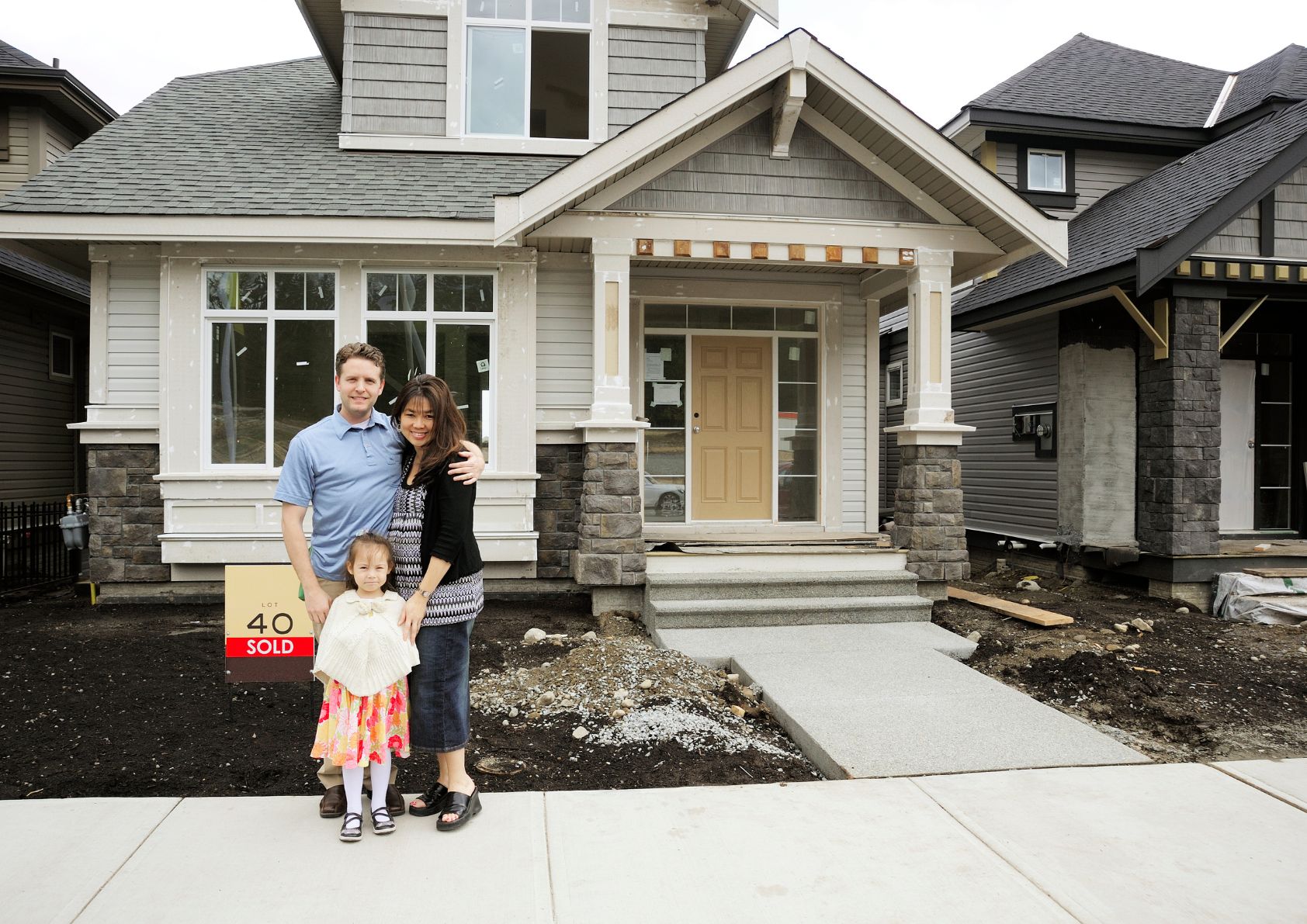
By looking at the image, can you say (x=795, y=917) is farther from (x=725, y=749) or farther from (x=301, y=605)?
(x=301, y=605)

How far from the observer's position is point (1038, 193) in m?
11.2

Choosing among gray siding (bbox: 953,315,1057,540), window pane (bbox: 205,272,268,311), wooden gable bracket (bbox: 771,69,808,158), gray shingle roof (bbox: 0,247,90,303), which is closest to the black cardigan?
wooden gable bracket (bbox: 771,69,808,158)

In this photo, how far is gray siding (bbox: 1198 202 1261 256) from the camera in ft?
26.7

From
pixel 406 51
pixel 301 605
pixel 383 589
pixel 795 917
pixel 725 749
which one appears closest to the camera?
pixel 795 917

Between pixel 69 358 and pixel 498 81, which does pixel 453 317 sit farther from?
pixel 69 358

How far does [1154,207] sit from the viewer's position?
9055 millimetres

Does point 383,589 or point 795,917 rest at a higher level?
point 383,589

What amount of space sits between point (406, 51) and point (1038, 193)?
789cm

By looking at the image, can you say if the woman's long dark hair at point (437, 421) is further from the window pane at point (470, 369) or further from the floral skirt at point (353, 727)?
the window pane at point (470, 369)

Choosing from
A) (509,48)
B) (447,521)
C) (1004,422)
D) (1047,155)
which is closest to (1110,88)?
(1047,155)

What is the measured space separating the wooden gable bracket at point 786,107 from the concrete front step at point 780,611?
3717 millimetres

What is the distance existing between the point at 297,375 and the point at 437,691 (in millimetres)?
5260

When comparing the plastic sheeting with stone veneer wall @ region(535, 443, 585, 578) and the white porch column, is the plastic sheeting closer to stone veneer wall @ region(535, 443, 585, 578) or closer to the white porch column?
the white porch column

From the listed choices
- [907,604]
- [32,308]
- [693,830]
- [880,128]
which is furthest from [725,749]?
[32,308]
